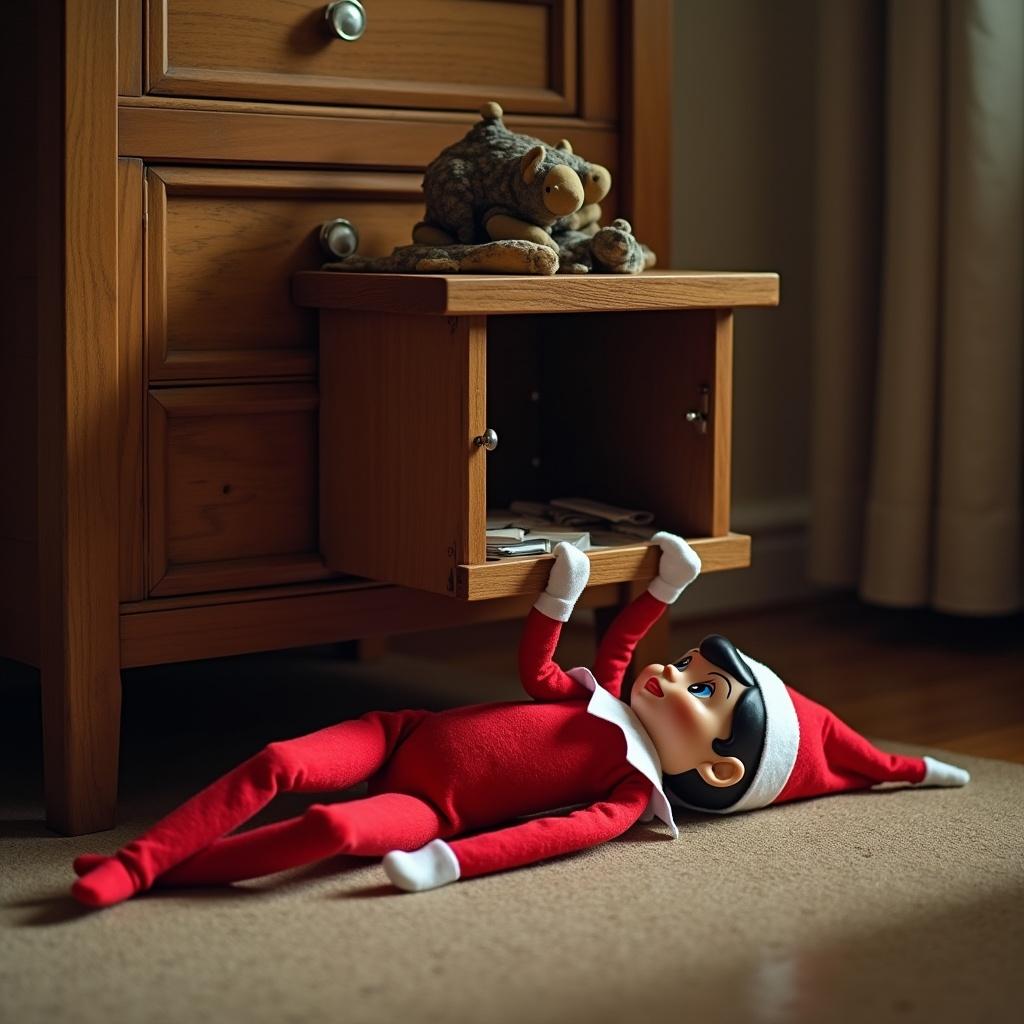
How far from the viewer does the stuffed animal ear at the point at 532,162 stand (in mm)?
1351

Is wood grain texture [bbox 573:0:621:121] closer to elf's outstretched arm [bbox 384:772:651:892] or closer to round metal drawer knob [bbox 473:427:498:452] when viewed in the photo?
round metal drawer knob [bbox 473:427:498:452]

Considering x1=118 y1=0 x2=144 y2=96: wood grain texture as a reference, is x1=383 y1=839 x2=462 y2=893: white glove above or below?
below

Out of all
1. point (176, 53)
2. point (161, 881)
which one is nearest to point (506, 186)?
point (176, 53)

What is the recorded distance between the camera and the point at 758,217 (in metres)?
2.27

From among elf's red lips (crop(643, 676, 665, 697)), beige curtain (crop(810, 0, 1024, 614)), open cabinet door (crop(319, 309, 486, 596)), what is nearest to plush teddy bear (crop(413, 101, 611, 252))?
open cabinet door (crop(319, 309, 486, 596))

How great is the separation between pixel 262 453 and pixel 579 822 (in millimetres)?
439

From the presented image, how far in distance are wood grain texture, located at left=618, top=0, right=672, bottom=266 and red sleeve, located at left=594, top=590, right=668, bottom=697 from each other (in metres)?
0.41

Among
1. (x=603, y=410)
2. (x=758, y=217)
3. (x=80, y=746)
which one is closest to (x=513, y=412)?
(x=603, y=410)

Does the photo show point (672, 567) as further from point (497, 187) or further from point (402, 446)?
point (497, 187)

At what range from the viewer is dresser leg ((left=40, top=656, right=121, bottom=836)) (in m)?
1.28

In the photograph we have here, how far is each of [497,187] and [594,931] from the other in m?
0.65

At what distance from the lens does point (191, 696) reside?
1.74 m

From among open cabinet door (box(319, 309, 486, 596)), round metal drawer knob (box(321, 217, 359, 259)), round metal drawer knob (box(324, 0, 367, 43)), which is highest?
round metal drawer knob (box(324, 0, 367, 43))

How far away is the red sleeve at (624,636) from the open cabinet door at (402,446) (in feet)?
0.59
